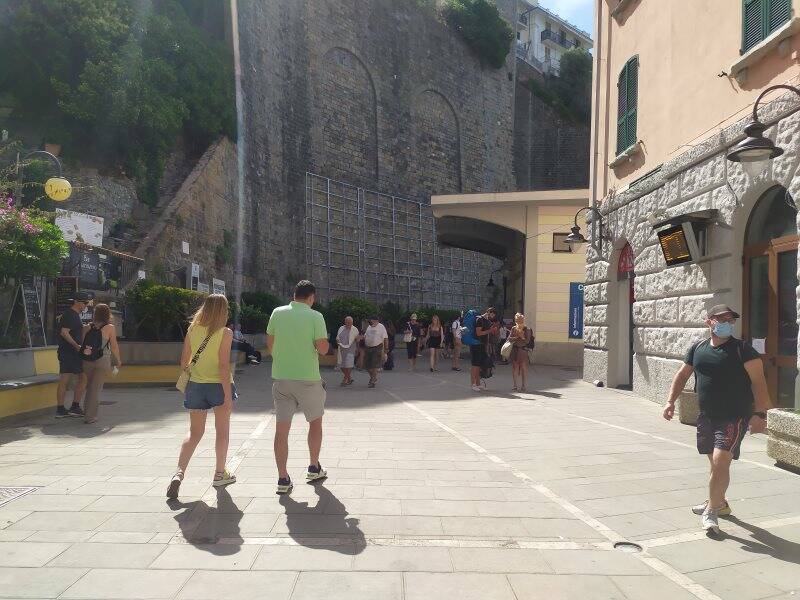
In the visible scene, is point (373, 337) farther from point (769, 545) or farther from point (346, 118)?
point (346, 118)

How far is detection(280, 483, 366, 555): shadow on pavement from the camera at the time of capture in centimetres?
425

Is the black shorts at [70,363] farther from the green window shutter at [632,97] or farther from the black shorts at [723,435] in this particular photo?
the green window shutter at [632,97]

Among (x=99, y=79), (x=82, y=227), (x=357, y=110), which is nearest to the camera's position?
(x=82, y=227)

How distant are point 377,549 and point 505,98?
45.8m

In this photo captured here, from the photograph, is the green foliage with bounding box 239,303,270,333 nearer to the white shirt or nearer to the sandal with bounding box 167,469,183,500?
the white shirt

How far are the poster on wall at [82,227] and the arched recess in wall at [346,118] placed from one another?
16.4 metres

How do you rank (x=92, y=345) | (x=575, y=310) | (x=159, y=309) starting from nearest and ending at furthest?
(x=92, y=345), (x=159, y=309), (x=575, y=310)

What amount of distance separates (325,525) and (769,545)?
2885mm

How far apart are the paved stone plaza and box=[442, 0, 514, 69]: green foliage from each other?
39056 millimetres

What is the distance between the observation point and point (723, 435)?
473cm

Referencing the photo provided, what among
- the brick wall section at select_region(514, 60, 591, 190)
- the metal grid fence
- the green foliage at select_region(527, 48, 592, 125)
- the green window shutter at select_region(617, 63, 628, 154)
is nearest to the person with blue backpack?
the green window shutter at select_region(617, 63, 628, 154)

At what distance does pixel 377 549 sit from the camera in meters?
4.20

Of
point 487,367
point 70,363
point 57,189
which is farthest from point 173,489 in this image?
point 57,189

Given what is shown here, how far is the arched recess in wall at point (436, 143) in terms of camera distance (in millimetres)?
40000
